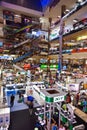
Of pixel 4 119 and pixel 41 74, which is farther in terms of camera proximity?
pixel 41 74

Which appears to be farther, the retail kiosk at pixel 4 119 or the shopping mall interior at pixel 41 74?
the shopping mall interior at pixel 41 74

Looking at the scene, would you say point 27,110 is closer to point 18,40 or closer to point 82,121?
point 82,121

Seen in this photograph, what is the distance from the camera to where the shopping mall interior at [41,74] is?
13.7ft

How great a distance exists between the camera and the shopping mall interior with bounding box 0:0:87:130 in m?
4.18

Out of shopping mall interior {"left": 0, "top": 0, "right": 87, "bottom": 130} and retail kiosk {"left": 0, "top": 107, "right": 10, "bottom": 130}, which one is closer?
retail kiosk {"left": 0, "top": 107, "right": 10, "bottom": 130}

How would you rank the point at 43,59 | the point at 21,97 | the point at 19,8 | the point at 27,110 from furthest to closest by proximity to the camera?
the point at 43,59
the point at 19,8
the point at 21,97
the point at 27,110

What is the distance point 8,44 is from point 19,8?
7047 millimetres

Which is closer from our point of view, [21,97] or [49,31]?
[21,97]

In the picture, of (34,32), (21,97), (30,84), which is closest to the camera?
(21,97)

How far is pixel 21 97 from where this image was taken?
6344 millimetres

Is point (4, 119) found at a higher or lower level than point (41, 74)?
lower

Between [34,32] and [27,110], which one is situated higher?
[34,32]

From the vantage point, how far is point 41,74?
1112cm

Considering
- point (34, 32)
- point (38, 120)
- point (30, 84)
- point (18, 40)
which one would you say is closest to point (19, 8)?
point (34, 32)
